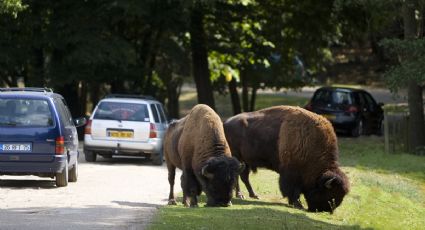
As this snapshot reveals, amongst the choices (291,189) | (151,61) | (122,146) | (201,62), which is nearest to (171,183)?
(291,189)

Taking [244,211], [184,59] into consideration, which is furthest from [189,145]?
[184,59]

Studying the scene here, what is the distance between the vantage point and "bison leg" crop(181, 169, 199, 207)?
15.6 meters

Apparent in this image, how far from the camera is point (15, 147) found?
17891mm

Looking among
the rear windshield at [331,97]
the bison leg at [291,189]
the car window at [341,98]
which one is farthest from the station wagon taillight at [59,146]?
the car window at [341,98]

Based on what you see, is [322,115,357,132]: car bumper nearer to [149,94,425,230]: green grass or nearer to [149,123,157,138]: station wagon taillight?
[149,94,425,230]: green grass

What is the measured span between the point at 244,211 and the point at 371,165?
39.7 feet

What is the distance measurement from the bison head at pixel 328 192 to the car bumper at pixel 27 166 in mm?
4910

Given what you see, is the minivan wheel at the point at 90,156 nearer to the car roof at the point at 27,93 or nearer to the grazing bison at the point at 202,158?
the car roof at the point at 27,93

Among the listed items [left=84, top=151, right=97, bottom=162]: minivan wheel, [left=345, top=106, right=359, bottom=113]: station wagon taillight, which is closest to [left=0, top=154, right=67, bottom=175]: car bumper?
[left=84, top=151, right=97, bottom=162]: minivan wheel

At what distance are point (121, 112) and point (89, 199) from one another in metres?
9.20

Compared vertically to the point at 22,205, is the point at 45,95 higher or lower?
higher

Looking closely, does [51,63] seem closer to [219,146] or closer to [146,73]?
[146,73]

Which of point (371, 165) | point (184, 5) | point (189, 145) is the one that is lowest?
point (371, 165)

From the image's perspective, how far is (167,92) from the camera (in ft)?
156
